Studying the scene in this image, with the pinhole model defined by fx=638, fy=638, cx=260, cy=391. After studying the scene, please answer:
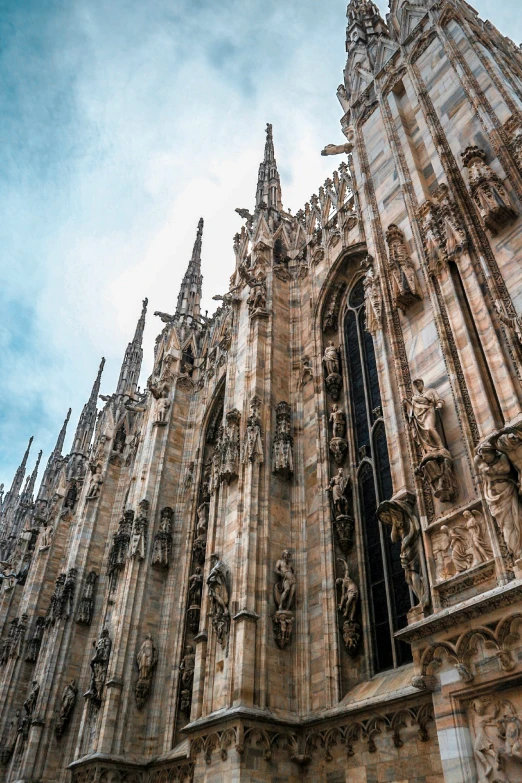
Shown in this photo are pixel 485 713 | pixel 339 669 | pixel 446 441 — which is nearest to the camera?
pixel 485 713

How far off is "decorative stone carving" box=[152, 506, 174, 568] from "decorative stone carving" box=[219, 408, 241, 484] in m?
4.65

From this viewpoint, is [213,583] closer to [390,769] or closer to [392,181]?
[390,769]

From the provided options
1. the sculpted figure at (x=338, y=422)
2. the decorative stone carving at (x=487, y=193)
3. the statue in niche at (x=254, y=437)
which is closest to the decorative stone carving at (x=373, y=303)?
the decorative stone carving at (x=487, y=193)

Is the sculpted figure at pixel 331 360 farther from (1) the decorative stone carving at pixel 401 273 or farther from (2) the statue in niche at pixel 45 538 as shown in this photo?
(2) the statue in niche at pixel 45 538

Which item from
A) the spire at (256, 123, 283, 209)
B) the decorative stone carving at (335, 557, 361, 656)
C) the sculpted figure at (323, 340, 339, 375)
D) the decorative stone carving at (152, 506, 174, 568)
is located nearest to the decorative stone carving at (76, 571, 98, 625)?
the decorative stone carving at (152, 506, 174, 568)

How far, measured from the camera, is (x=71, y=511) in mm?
30875

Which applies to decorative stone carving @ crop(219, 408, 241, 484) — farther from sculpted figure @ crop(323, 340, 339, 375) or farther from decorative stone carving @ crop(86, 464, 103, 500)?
decorative stone carving @ crop(86, 464, 103, 500)

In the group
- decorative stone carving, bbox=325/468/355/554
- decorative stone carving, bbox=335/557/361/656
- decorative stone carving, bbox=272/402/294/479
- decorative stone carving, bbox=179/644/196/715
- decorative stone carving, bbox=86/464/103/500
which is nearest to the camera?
decorative stone carving, bbox=335/557/361/656

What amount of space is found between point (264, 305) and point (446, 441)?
33.4ft

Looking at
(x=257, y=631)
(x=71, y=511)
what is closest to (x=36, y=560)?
(x=71, y=511)

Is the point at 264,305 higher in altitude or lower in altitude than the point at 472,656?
higher

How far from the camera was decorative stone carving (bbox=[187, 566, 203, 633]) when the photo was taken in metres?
16.7

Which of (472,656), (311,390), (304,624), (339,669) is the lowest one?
(472,656)

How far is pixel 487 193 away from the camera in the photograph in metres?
9.81
